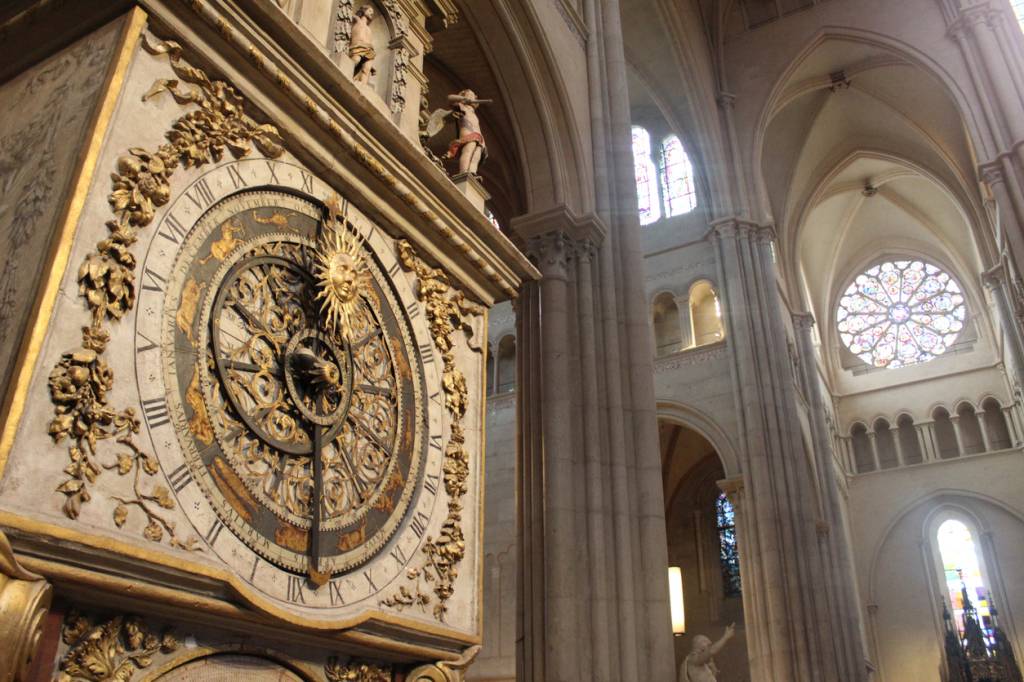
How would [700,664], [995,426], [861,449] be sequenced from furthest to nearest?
[861,449] → [995,426] → [700,664]

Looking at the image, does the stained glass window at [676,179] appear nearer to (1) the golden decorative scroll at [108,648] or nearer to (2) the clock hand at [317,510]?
(2) the clock hand at [317,510]

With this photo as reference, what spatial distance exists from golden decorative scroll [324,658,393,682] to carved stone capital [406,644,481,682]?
0.11 meters

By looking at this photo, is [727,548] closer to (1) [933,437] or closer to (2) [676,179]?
(2) [676,179]

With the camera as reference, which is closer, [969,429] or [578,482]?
[578,482]

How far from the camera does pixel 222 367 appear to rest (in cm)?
254

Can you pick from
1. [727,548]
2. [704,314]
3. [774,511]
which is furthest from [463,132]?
[727,548]

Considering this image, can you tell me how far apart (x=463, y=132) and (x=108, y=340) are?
119 inches

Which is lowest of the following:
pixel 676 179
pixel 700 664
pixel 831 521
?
pixel 700 664

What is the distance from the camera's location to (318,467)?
9.12ft

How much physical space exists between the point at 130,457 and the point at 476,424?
1.87 m

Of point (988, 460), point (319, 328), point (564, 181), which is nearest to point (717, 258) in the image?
point (564, 181)

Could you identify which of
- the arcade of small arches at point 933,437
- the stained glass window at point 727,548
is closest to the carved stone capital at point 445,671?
the stained glass window at point 727,548

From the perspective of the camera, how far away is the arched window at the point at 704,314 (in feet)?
51.1

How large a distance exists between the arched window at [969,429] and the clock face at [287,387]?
22.8 meters
